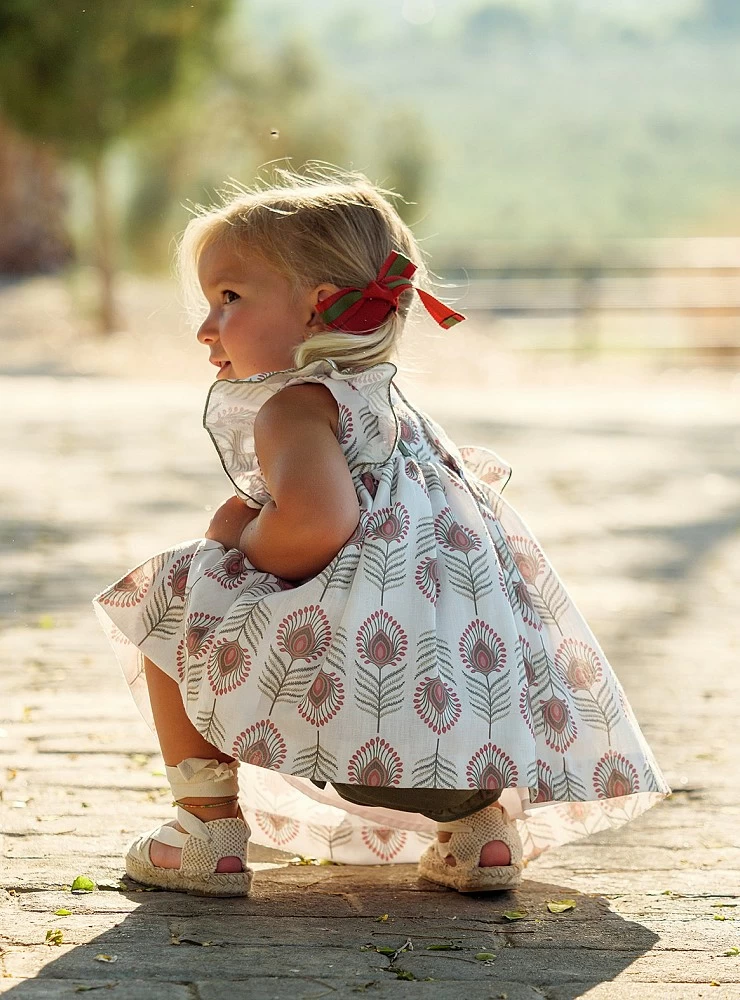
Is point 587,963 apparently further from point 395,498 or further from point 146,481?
point 146,481

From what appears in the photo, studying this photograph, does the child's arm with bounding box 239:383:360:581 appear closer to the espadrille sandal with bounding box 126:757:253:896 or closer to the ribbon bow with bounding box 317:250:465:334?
the ribbon bow with bounding box 317:250:465:334

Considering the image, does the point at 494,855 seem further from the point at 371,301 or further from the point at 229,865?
the point at 371,301

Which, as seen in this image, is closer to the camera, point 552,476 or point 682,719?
point 682,719

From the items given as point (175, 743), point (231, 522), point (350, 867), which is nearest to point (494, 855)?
point (350, 867)

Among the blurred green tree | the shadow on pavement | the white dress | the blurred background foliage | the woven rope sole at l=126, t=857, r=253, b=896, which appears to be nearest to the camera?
the shadow on pavement

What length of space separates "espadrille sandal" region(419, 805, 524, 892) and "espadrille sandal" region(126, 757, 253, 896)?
0.33 m

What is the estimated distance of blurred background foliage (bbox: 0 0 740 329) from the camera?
13.9 meters

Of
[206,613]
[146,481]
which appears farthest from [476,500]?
[146,481]

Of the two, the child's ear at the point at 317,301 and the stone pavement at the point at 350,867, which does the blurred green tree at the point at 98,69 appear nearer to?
the stone pavement at the point at 350,867

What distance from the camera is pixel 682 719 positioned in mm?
3289

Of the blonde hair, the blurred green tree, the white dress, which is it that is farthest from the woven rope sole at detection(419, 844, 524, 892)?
the blurred green tree

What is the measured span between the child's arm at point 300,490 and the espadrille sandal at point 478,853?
504mm

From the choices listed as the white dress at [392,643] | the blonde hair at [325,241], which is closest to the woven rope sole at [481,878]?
the white dress at [392,643]

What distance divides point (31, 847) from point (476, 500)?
94 cm
